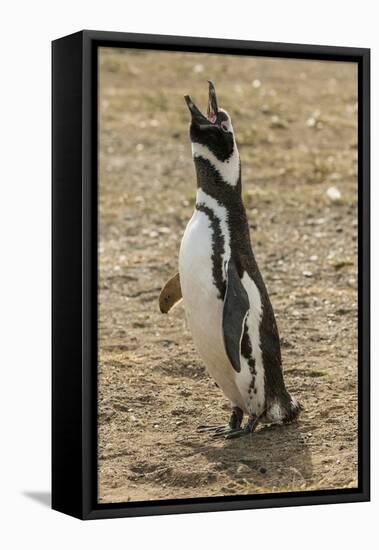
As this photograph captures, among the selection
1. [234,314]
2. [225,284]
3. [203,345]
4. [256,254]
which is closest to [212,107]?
[225,284]

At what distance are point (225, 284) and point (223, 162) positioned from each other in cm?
48

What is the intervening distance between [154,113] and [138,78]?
556 mm

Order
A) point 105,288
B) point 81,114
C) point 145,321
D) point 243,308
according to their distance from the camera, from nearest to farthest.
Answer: point 81,114 < point 243,308 < point 145,321 < point 105,288

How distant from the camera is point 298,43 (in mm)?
5129

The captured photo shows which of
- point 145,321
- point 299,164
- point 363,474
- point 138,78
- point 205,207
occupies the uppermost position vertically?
point 138,78

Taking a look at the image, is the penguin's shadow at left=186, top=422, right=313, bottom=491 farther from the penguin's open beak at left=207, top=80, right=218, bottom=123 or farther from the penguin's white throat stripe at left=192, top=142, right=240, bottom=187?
the penguin's open beak at left=207, top=80, right=218, bottom=123

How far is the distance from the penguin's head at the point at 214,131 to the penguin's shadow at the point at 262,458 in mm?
1122

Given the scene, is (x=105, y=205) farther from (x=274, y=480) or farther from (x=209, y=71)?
(x=274, y=480)

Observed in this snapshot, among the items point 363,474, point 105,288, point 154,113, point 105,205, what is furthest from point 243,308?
point 154,113

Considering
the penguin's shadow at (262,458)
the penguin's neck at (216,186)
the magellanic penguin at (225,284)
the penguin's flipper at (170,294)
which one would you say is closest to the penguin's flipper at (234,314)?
the magellanic penguin at (225,284)

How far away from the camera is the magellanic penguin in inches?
197

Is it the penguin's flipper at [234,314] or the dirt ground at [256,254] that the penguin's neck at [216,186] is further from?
the dirt ground at [256,254]

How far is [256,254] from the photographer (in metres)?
7.99

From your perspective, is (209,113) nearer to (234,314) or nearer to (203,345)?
(234,314)
